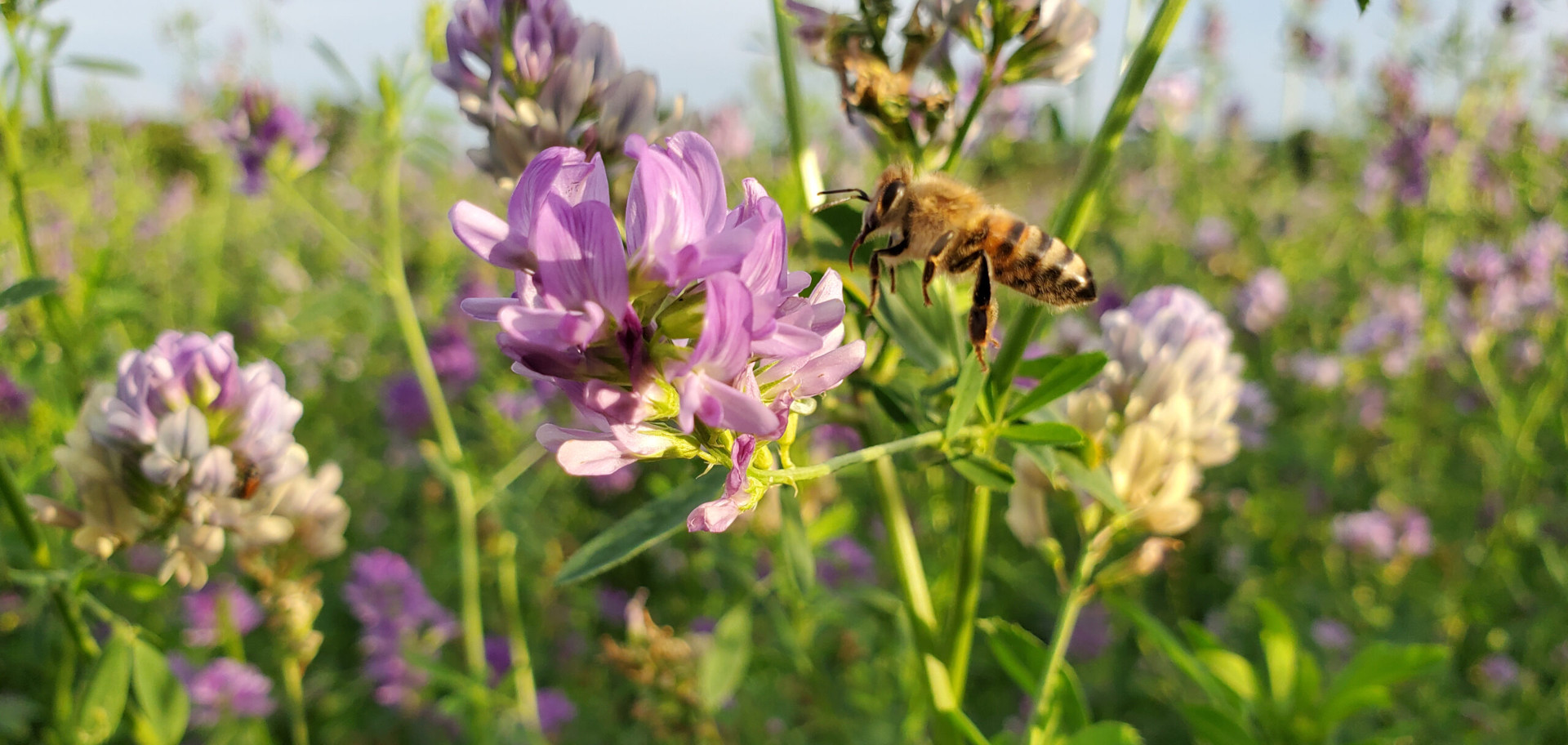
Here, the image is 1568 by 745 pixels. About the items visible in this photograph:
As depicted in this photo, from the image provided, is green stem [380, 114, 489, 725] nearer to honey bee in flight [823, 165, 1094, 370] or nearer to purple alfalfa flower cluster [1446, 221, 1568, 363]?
honey bee in flight [823, 165, 1094, 370]

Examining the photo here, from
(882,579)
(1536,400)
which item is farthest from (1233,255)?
(882,579)

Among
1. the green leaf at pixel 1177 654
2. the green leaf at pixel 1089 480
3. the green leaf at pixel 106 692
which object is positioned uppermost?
the green leaf at pixel 1089 480

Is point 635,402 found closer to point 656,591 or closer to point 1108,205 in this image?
point 656,591

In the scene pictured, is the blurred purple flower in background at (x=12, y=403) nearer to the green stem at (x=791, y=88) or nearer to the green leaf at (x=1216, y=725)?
the green stem at (x=791, y=88)

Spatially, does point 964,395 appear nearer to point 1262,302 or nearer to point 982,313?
point 982,313

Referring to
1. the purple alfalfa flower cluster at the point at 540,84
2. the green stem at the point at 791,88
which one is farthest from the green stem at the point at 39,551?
the green stem at the point at 791,88

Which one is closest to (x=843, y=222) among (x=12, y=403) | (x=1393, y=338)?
(x=12, y=403)
